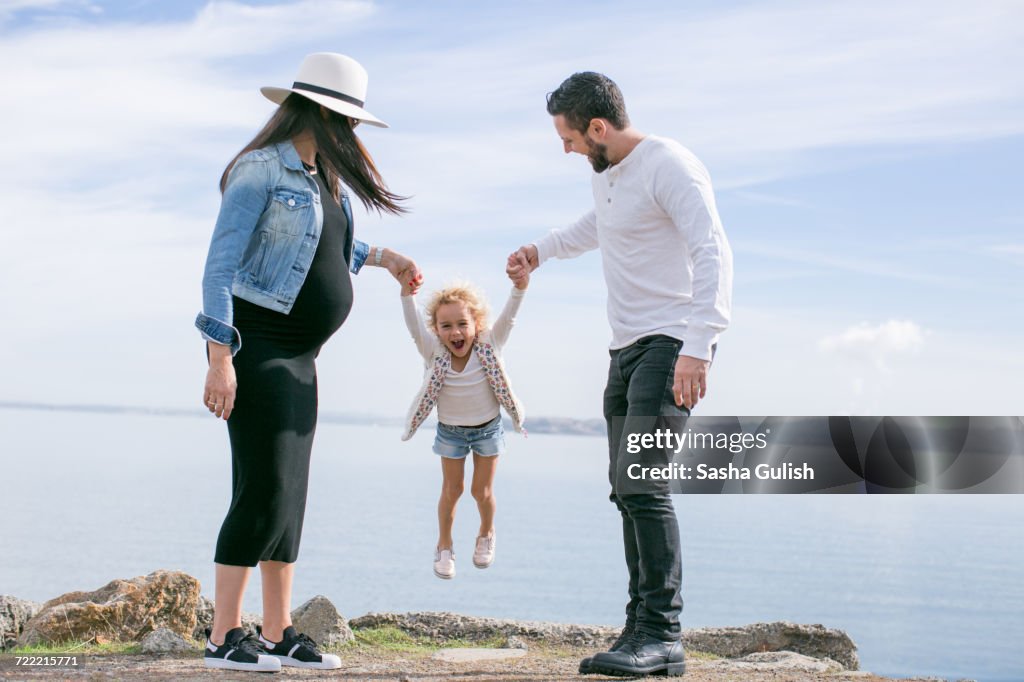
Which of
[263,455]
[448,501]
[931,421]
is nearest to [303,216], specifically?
[263,455]

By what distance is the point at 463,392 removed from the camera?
5.72 m

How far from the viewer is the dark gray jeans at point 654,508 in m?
4.07

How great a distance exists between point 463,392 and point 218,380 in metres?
2.13

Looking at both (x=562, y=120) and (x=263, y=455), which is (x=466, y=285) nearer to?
(x=562, y=120)

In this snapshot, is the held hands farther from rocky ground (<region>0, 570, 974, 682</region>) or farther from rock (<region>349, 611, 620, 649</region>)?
rock (<region>349, 611, 620, 649</region>)

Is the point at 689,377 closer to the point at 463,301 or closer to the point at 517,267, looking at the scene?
the point at 517,267

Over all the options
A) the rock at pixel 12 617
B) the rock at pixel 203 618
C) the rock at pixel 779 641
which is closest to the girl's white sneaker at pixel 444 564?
the rock at pixel 203 618

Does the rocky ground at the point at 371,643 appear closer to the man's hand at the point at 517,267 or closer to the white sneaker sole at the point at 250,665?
the white sneaker sole at the point at 250,665

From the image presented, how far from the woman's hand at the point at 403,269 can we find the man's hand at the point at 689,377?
62.1 inches

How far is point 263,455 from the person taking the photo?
12.8 feet

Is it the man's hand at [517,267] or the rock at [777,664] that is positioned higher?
the man's hand at [517,267]

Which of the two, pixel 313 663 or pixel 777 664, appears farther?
pixel 777 664

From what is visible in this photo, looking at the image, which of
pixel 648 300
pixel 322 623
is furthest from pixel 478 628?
pixel 648 300

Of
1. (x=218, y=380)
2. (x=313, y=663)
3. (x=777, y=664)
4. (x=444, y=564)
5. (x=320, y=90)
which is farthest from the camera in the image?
(x=444, y=564)
